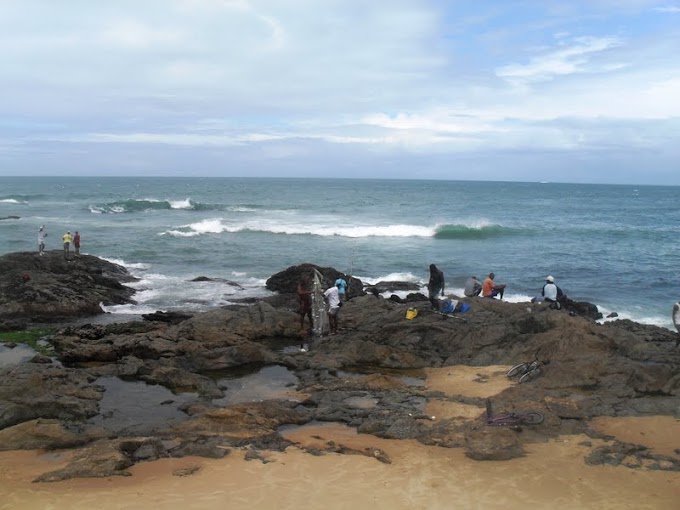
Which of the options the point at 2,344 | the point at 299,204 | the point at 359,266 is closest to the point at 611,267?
the point at 359,266

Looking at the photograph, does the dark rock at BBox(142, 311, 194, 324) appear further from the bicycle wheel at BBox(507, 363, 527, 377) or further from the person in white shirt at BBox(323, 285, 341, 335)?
the bicycle wheel at BBox(507, 363, 527, 377)

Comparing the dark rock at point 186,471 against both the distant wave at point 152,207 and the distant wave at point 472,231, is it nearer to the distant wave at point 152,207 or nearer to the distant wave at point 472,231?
the distant wave at point 472,231

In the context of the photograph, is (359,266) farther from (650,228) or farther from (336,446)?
(650,228)

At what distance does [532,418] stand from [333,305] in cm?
639

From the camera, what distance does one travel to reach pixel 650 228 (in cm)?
4953

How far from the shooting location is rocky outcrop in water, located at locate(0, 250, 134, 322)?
17.1 m

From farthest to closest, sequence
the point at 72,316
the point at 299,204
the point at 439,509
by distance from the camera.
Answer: the point at 299,204 < the point at 72,316 < the point at 439,509

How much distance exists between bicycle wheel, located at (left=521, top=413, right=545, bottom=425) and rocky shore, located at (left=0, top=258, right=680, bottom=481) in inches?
4.9

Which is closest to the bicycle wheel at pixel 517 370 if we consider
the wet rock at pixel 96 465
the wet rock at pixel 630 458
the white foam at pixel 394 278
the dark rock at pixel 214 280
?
the wet rock at pixel 630 458

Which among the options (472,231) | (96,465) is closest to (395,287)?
(96,465)

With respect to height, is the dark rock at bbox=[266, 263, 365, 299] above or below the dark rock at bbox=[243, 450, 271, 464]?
above

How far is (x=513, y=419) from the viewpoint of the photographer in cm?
926

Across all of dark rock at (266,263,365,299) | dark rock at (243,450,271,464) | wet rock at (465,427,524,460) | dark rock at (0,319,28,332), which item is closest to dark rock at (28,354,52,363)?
dark rock at (0,319,28,332)

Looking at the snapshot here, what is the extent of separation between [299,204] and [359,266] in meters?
45.4
